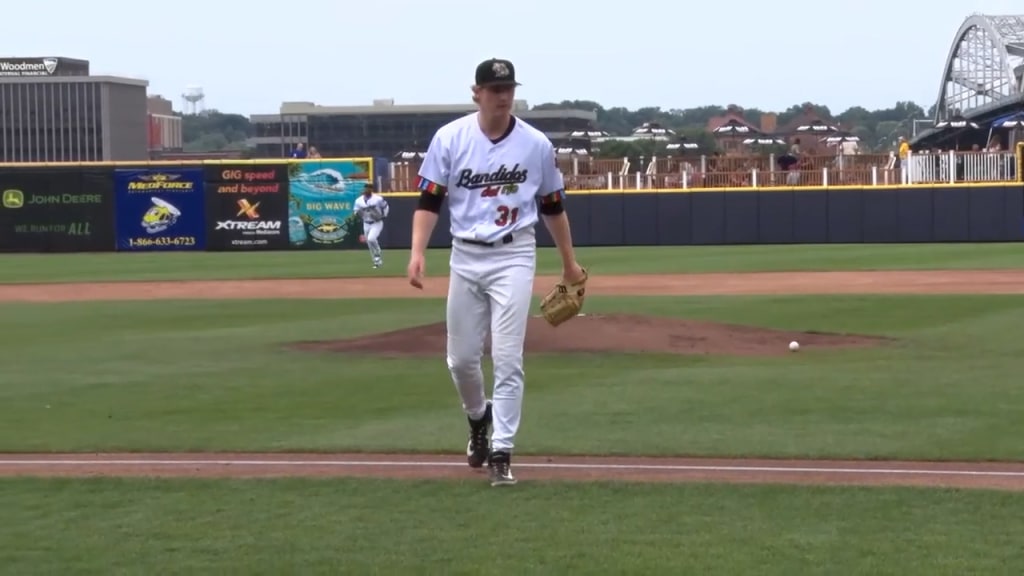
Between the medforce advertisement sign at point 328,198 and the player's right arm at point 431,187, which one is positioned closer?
the player's right arm at point 431,187

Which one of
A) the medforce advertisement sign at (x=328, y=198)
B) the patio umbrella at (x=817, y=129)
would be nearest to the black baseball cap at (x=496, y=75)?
the medforce advertisement sign at (x=328, y=198)

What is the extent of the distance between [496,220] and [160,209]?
32.9 m

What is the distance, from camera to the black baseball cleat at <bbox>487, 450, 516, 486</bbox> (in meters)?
6.83

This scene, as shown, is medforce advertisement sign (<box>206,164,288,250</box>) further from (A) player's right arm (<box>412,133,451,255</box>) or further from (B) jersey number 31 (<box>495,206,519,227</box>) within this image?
(B) jersey number 31 (<box>495,206,519,227</box>)

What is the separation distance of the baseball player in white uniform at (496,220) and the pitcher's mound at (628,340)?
6.15 m

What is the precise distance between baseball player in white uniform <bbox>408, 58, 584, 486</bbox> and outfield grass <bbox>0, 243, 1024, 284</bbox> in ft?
62.7

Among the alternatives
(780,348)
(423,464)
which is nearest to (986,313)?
(780,348)

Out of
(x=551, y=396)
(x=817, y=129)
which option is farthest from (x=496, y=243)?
(x=817, y=129)

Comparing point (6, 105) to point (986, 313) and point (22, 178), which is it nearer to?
point (22, 178)

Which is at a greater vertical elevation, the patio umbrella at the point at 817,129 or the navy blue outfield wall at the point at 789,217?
the patio umbrella at the point at 817,129

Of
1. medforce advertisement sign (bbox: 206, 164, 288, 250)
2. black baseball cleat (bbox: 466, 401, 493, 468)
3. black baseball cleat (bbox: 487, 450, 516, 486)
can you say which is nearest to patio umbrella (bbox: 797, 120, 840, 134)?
medforce advertisement sign (bbox: 206, 164, 288, 250)

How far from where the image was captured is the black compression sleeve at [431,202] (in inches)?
277

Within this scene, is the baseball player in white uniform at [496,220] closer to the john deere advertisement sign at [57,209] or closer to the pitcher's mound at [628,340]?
the pitcher's mound at [628,340]

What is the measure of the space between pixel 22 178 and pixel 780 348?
2988 cm
